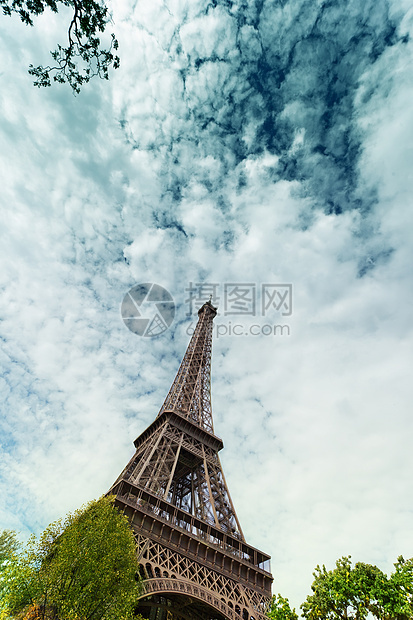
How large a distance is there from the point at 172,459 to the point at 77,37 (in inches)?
1216

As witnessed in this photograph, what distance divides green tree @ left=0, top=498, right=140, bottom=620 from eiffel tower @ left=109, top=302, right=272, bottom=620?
412cm

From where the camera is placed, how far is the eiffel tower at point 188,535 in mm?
21016

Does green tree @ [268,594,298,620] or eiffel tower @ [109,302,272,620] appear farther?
eiffel tower @ [109,302,272,620]

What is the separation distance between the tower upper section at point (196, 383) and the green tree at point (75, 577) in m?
20.6

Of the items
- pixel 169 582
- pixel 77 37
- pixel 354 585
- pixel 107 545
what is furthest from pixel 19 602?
pixel 77 37

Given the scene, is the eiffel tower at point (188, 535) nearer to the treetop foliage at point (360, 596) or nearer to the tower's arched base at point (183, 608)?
the tower's arched base at point (183, 608)

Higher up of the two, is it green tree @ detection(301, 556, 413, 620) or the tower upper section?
the tower upper section

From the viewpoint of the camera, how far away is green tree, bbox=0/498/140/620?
13.6m

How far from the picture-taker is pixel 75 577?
14.0 m

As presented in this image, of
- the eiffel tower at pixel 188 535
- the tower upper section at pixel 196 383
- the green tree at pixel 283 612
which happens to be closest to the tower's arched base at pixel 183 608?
the eiffel tower at pixel 188 535

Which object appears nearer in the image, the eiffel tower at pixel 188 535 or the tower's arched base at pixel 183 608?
the eiffel tower at pixel 188 535

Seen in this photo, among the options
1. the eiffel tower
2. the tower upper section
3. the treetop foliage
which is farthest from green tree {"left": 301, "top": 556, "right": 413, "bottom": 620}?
the tower upper section

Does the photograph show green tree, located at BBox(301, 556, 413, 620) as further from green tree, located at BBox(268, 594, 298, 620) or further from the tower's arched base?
the tower's arched base

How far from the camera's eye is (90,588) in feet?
45.4
